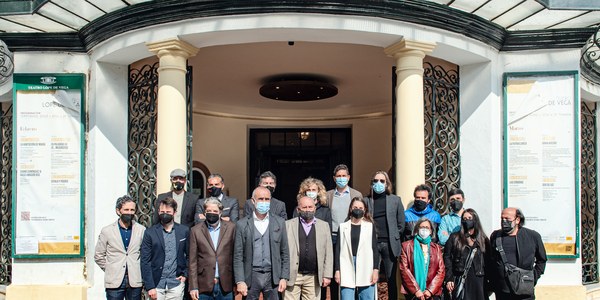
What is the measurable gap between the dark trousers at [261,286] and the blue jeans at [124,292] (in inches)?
45.9

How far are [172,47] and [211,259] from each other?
2.96 metres

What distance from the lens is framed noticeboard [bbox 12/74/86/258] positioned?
8289 mm

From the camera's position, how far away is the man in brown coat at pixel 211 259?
5652 mm

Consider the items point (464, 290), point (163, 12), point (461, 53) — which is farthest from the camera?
point (461, 53)

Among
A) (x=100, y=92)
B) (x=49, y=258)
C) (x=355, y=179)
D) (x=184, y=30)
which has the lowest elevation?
(x=49, y=258)

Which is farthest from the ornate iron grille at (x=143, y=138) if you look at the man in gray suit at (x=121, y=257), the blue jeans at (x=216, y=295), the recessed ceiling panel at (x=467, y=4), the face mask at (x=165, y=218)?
the recessed ceiling panel at (x=467, y=4)

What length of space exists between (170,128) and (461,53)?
4.01 meters

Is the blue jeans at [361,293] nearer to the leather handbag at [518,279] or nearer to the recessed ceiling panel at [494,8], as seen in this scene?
the leather handbag at [518,279]

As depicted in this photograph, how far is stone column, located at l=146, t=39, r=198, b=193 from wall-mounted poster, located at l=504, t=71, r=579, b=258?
447cm

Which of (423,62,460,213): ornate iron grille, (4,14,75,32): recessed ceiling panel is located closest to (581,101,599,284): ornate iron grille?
(423,62,460,213): ornate iron grille

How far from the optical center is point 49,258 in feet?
27.1

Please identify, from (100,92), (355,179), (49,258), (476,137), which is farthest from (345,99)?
(49,258)

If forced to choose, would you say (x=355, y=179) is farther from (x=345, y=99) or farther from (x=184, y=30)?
(x=184, y=30)

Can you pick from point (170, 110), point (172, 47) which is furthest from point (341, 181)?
point (172, 47)
